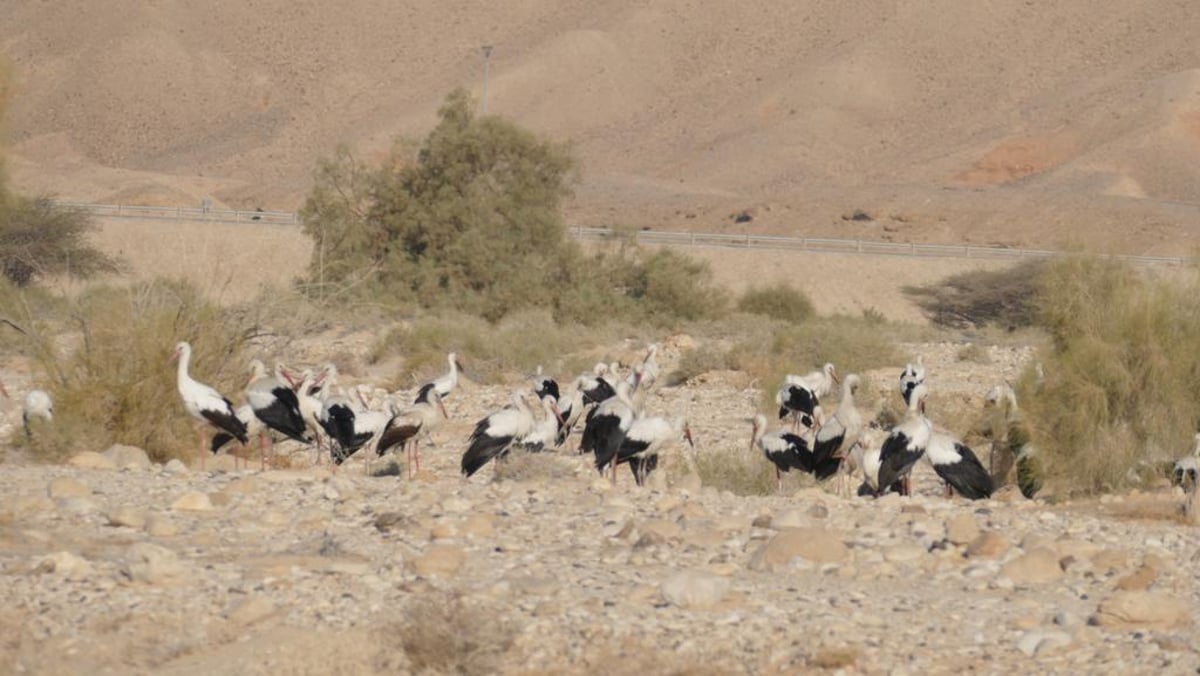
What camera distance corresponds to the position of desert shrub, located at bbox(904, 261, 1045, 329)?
51.0 metres

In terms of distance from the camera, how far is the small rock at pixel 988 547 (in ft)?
39.2

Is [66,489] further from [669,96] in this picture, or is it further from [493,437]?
[669,96]

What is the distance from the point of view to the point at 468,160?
4225 cm

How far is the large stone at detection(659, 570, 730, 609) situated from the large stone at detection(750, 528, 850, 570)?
0.92m

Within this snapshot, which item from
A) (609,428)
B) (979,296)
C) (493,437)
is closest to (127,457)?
(493,437)

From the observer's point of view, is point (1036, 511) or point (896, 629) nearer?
point (896, 629)

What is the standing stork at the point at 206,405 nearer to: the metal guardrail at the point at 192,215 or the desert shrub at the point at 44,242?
the desert shrub at the point at 44,242

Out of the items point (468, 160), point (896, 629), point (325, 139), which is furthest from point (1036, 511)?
point (325, 139)

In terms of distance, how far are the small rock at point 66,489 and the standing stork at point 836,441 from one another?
6.95 m

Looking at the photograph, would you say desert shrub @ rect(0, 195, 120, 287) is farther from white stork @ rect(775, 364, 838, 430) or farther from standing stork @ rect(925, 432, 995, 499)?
standing stork @ rect(925, 432, 995, 499)

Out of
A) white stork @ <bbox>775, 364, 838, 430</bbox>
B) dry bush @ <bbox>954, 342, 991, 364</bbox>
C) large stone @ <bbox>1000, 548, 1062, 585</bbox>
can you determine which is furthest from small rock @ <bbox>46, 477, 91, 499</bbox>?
dry bush @ <bbox>954, 342, 991, 364</bbox>

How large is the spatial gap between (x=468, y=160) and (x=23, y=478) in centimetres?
2852

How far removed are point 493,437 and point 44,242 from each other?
106 ft

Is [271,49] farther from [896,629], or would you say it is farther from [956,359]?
[896,629]
